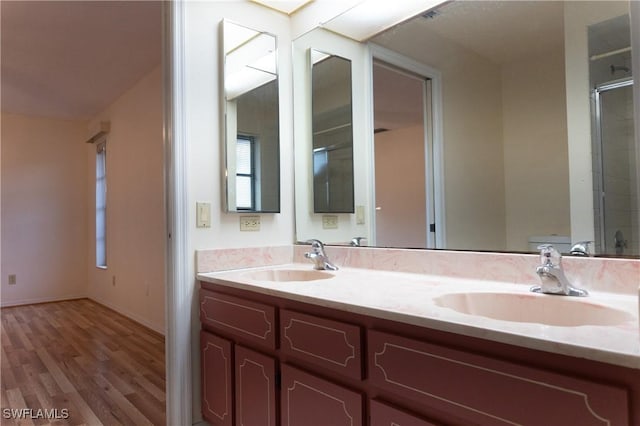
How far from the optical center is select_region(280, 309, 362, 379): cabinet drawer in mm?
1147

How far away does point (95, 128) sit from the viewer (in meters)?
5.04

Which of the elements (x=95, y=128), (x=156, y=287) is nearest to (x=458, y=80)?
(x=156, y=287)

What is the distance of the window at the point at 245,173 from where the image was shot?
6.68ft

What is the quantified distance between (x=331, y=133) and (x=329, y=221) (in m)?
0.50

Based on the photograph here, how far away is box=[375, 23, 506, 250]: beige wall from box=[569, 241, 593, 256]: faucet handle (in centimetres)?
23

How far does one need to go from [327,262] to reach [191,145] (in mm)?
868

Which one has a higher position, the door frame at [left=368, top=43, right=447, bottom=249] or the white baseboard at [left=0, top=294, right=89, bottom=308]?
the door frame at [left=368, top=43, right=447, bottom=249]

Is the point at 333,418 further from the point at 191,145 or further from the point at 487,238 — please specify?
the point at 191,145

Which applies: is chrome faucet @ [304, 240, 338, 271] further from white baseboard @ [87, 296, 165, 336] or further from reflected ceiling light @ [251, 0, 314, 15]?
white baseboard @ [87, 296, 165, 336]

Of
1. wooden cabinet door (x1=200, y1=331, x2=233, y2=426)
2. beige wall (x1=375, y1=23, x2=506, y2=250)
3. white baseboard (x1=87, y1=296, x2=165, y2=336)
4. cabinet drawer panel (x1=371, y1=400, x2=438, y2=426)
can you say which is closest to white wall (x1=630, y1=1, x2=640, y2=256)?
beige wall (x1=375, y1=23, x2=506, y2=250)

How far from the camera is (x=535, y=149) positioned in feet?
4.73

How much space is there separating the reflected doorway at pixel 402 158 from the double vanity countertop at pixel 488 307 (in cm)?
21

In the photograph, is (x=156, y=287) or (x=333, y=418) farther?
(x=156, y=287)

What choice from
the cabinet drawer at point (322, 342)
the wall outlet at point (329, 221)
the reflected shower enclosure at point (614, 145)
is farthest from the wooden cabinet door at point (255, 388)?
the reflected shower enclosure at point (614, 145)
